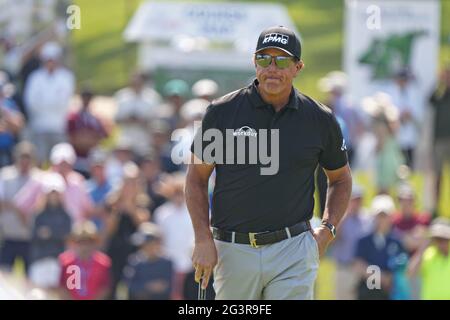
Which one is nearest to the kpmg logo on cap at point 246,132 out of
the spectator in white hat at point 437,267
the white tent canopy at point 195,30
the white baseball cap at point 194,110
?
the spectator in white hat at point 437,267

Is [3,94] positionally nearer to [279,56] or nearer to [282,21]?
[282,21]

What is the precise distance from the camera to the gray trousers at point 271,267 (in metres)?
6.70

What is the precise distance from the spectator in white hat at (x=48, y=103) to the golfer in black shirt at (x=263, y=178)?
27.0 ft

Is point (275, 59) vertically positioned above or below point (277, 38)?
below

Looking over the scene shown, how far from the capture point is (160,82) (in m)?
16.5

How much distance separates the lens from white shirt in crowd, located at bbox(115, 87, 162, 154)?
49.3 ft

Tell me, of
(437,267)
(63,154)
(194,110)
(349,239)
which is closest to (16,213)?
(63,154)

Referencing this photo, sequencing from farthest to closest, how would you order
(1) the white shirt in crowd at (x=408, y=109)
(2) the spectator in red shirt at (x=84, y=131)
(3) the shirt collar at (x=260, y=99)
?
(1) the white shirt in crowd at (x=408, y=109) < (2) the spectator in red shirt at (x=84, y=131) < (3) the shirt collar at (x=260, y=99)

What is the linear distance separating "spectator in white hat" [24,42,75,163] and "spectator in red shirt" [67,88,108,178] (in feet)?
1.29

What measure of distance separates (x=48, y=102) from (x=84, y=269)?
365 centimetres

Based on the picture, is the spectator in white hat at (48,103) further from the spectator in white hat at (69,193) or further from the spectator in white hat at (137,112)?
the spectator in white hat at (69,193)

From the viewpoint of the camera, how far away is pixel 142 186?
13.3 m

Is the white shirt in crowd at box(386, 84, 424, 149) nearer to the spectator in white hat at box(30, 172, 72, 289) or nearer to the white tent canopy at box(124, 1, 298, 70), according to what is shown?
the white tent canopy at box(124, 1, 298, 70)

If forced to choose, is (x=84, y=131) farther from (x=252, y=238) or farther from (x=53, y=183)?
(x=252, y=238)
